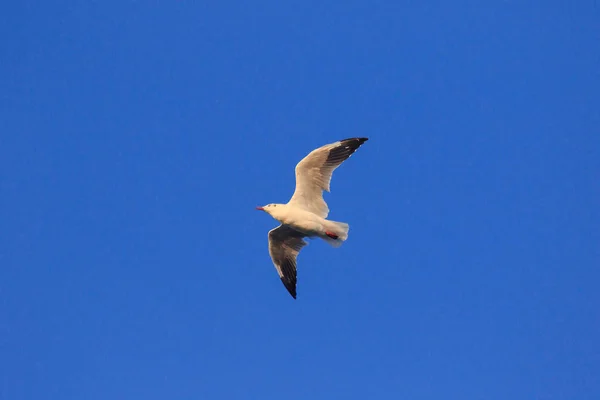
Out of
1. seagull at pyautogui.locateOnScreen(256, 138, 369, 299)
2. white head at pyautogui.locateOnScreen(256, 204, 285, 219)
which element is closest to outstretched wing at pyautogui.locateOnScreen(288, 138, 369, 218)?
seagull at pyautogui.locateOnScreen(256, 138, 369, 299)

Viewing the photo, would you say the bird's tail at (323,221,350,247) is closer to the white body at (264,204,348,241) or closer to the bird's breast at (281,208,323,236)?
the white body at (264,204,348,241)

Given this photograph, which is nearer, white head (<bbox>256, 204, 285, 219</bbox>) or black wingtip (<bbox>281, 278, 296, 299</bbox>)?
white head (<bbox>256, 204, 285, 219</bbox>)

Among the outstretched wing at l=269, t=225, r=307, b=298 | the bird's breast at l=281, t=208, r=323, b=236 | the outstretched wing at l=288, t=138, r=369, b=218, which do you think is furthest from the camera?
the outstretched wing at l=269, t=225, r=307, b=298

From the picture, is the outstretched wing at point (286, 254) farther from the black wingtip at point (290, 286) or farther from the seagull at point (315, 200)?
the seagull at point (315, 200)

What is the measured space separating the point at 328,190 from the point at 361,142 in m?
1.32

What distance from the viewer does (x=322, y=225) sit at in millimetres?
19391

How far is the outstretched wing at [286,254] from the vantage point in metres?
21.0

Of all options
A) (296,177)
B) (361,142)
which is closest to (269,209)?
(296,177)

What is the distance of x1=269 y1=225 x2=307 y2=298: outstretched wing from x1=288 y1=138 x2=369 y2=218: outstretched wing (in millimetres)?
1332

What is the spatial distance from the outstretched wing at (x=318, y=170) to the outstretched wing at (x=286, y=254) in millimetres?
1332

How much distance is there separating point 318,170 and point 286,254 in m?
2.52

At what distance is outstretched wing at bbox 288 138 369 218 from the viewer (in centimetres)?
1970

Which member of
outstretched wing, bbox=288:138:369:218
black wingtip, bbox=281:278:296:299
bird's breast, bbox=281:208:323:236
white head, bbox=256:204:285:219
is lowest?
black wingtip, bbox=281:278:296:299

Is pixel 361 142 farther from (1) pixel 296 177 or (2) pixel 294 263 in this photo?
(2) pixel 294 263
